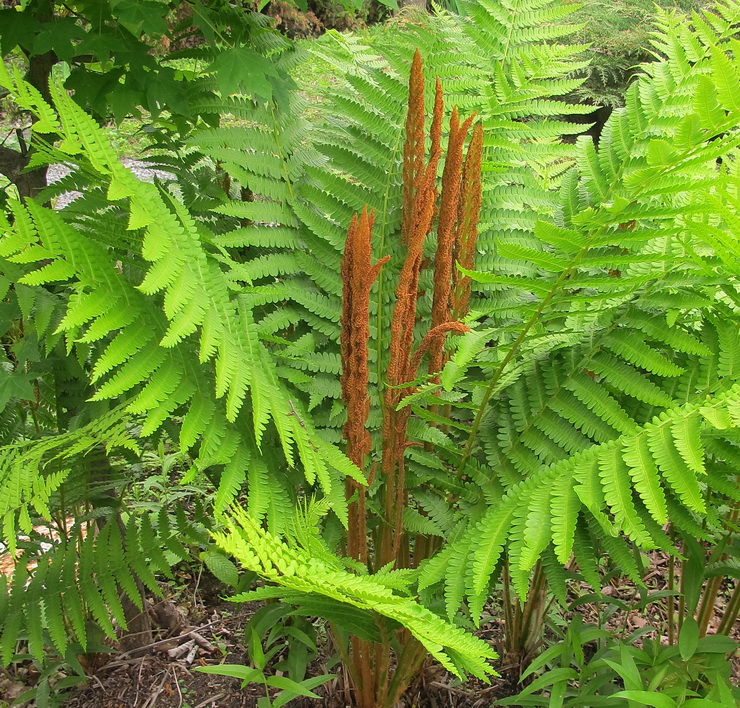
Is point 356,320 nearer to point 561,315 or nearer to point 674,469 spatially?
point 561,315

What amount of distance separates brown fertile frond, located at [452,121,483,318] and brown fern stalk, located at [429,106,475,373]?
15 millimetres

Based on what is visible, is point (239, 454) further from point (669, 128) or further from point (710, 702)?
point (669, 128)

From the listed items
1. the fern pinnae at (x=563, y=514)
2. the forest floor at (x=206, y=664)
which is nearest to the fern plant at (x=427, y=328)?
the fern pinnae at (x=563, y=514)

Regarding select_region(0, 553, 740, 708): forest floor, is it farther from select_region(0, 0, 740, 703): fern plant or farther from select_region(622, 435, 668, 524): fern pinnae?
select_region(622, 435, 668, 524): fern pinnae

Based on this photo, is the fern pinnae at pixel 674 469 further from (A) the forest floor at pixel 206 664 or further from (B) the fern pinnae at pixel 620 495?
(A) the forest floor at pixel 206 664

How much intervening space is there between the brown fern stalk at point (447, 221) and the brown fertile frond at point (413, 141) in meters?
0.05

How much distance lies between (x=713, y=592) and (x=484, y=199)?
94 centimetres

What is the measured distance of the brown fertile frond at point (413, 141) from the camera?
42.2 inches

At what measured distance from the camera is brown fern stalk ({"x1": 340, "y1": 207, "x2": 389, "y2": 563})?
950 mm

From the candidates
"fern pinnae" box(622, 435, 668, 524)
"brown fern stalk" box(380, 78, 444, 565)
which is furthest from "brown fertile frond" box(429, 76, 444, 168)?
"fern pinnae" box(622, 435, 668, 524)

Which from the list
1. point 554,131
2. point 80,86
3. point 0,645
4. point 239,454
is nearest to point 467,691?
point 239,454

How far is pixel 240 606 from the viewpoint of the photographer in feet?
5.74

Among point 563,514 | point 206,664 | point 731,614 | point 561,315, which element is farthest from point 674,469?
point 206,664

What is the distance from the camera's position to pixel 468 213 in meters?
1.18
